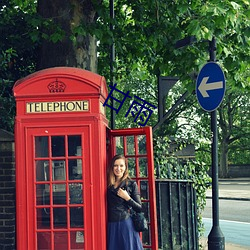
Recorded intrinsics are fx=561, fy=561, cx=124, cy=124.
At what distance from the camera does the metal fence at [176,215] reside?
324 inches

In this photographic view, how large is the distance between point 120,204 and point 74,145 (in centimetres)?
88

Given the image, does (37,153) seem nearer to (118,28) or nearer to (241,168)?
(118,28)

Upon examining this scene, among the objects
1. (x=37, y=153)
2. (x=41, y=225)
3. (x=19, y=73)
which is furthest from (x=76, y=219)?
(x=19, y=73)

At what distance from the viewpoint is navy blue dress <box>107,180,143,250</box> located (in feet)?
20.1

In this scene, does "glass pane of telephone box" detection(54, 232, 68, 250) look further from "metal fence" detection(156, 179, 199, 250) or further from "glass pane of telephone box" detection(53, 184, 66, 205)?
"metal fence" detection(156, 179, 199, 250)

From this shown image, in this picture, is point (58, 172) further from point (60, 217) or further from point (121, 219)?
point (121, 219)

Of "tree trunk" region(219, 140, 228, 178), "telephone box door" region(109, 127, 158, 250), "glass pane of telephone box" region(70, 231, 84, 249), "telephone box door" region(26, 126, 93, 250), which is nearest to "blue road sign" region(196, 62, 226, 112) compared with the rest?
"telephone box door" region(109, 127, 158, 250)

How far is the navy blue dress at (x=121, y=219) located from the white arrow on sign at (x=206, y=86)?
2.43 meters

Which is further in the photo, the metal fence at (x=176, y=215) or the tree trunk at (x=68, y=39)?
the tree trunk at (x=68, y=39)

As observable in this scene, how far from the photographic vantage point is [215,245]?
834 centimetres

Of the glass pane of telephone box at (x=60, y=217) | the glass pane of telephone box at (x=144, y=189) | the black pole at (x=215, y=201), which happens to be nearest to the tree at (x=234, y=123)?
the black pole at (x=215, y=201)

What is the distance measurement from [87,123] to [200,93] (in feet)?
9.23

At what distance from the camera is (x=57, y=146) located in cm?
582

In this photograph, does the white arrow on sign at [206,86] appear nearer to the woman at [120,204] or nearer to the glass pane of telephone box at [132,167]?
the glass pane of telephone box at [132,167]
